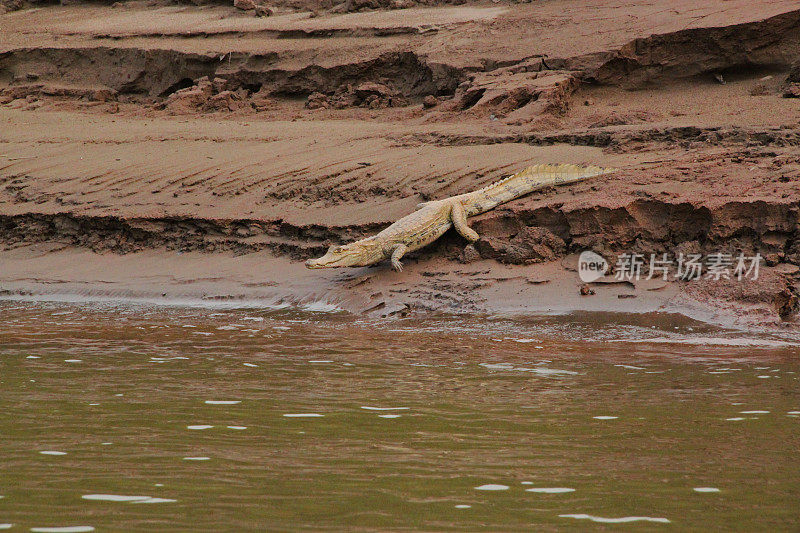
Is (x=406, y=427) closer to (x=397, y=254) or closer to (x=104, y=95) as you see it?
(x=397, y=254)

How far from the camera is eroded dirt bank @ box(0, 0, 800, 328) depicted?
29.2 feet

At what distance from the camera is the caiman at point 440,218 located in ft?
30.3

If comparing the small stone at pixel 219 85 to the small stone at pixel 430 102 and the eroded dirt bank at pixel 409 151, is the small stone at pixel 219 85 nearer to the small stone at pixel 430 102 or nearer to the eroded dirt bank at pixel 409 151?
the eroded dirt bank at pixel 409 151

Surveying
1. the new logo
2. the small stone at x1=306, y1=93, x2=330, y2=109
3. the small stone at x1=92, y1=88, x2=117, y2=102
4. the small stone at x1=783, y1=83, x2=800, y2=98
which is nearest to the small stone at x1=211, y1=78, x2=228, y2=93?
the small stone at x1=306, y1=93, x2=330, y2=109

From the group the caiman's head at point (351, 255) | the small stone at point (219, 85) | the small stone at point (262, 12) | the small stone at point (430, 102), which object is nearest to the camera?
the caiman's head at point (351, 255)

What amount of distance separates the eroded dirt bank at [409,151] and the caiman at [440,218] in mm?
164

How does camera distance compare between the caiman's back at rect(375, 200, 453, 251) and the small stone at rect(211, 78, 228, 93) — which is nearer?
the caiman's back at rect(375, 200, 453, 251)

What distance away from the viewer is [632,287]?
336 inches

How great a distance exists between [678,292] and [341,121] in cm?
660

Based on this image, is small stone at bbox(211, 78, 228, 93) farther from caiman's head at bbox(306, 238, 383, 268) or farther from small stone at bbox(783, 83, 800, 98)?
small stone at bbox(783, 83, 800, 98)

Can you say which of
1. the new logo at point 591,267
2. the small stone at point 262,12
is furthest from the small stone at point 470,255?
the small stone at point 262,12

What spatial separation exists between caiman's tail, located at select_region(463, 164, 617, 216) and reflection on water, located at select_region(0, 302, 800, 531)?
1.86 m

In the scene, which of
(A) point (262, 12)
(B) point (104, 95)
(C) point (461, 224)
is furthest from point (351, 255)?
(A) point (262, 12)

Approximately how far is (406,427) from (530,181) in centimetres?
518
